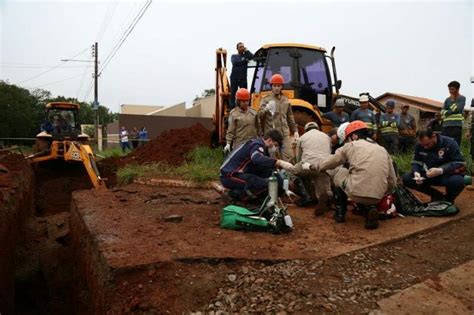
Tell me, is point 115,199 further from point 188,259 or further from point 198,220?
point 188,259

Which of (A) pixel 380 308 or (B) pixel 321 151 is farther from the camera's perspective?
(B) pixel 321 151

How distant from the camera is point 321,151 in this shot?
5.87 metres

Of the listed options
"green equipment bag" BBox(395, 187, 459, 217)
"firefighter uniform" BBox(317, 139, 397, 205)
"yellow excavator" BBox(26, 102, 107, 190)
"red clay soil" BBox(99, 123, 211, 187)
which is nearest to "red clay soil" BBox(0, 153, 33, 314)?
"yellow excavator" BBox(26, 102, 107, 190)

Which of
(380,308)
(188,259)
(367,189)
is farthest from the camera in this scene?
(367,189)

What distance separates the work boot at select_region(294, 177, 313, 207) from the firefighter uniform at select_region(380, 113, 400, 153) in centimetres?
386

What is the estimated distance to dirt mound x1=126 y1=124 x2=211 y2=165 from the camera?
442 inches

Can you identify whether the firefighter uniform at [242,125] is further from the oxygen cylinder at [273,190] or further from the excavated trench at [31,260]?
the excavated trench at [31,260]

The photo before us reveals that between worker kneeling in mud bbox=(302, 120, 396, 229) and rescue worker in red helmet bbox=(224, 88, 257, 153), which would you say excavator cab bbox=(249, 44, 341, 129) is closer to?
rescue worker in red helmet bbox=(224, 88, 257, 153)

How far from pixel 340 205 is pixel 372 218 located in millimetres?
498

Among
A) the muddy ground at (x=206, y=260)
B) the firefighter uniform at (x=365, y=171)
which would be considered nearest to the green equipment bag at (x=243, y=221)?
the muddy ground at (x=206, y=260)

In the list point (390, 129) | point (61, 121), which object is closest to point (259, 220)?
point (390, 129)

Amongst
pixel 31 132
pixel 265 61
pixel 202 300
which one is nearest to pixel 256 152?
pixel 202 300

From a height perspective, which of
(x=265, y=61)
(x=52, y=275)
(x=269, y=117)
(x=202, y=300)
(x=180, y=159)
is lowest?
(x=52, y=275)

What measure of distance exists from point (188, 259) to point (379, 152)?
2.51 meters
